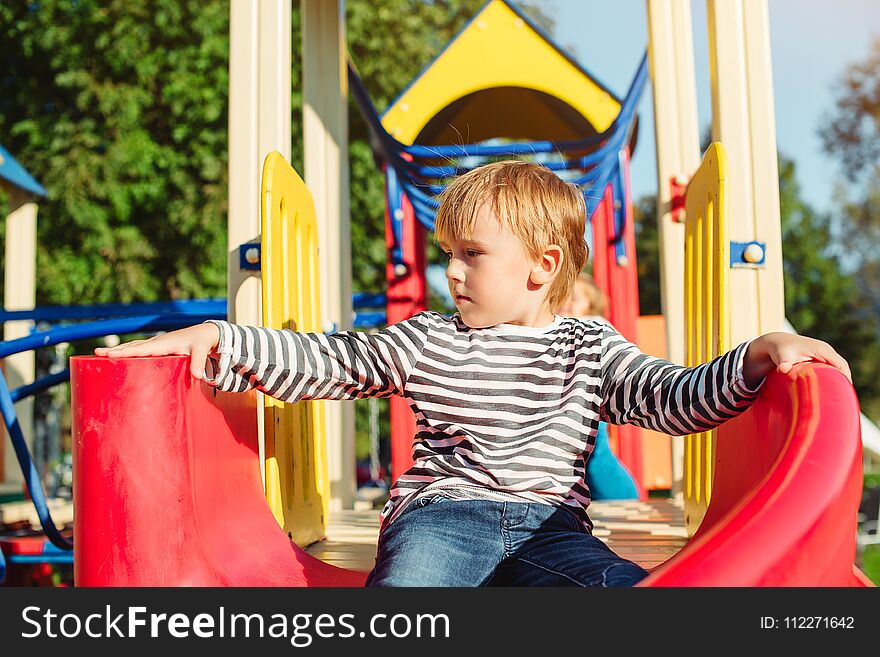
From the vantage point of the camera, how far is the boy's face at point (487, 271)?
143 centimetres

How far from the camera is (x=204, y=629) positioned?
40.0 inches

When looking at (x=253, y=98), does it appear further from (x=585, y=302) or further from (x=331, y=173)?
(x=585, y=302)

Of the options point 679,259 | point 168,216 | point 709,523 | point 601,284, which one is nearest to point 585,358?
point 709,523

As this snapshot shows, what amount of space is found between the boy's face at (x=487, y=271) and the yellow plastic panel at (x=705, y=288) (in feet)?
1.42

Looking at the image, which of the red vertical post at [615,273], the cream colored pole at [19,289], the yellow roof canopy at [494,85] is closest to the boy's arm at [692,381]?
the red vertical post at [615,273]

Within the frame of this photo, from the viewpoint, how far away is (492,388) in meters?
1.41

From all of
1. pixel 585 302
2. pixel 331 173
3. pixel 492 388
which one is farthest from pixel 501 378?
pixel 585 302

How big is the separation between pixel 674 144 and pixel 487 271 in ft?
5.35

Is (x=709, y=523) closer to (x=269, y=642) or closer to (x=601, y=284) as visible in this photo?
(x=269, y=642)

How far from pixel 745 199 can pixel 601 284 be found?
2145mm

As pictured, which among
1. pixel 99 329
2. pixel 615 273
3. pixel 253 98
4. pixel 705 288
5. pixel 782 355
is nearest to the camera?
pixel 782 355

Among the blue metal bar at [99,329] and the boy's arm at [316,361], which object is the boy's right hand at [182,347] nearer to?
the boy's arm at [316,361]

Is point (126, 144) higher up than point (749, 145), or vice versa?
point (126, 144)

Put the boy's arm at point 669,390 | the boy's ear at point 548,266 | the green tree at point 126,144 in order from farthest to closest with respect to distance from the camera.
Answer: the green tree at point 126,144 < the boy's ear at point 548,266 < the boy's arm at point 669,390
